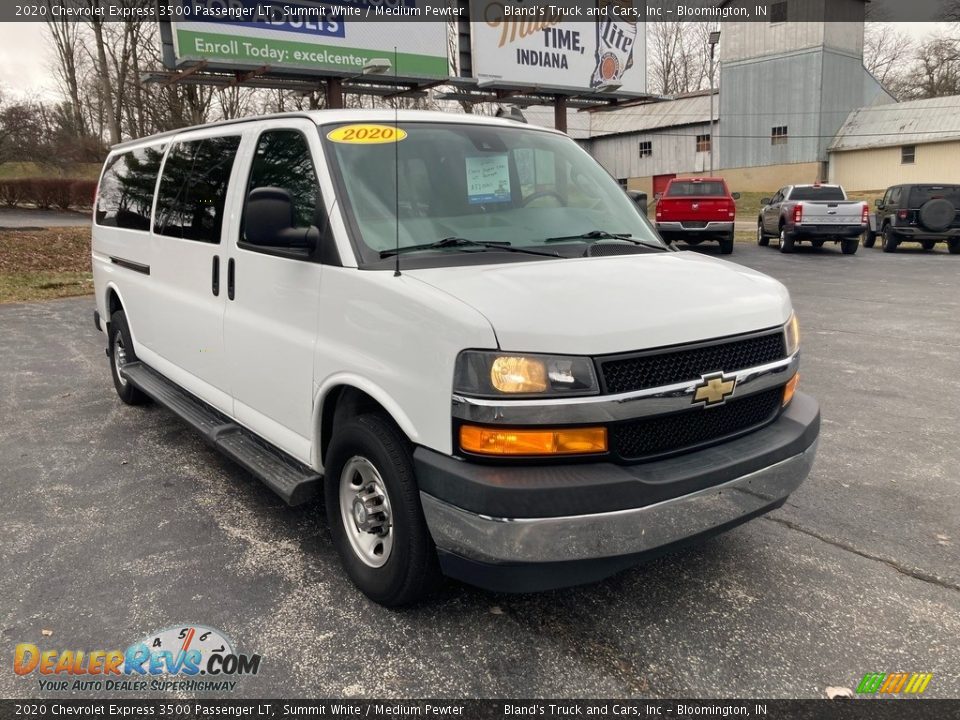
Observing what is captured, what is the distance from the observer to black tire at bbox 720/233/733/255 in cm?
1847

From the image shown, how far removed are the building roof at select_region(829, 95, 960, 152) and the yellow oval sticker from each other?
43477 millimetres

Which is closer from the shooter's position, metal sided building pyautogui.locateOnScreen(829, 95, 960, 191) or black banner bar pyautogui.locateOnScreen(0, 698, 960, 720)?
black banner bar pyautogui.locateOnScreen(0, 698, 960, 720)

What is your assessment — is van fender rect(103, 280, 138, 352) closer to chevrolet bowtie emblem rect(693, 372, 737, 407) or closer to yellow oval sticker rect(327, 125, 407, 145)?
yellow oval sticker rect(327, 125, 407, 145)

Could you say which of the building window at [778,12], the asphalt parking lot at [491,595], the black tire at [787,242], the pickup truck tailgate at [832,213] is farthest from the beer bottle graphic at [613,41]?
the building window at [778,12]

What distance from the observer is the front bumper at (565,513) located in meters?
2.48

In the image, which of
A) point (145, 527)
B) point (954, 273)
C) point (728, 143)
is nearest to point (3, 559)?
point (145, 527)

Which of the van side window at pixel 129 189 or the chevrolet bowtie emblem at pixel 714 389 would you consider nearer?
the chevrolet bowtie emblem at pixel 714 389

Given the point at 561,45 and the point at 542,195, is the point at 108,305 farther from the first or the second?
the point at 561,45

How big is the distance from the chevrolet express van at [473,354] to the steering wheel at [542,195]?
0.02 metres

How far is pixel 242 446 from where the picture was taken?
4000mm

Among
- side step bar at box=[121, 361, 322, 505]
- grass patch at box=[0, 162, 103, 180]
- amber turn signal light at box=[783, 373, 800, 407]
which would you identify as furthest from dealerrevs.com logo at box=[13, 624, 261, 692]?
grass patch at box=[0, 162, 103, 180]

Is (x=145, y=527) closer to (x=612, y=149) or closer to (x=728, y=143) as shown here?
(x=728, y=143)

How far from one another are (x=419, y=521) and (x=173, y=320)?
283 centimetres

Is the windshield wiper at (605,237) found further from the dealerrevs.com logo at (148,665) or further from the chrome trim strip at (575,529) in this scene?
the dealerrevs.com logo at (148,665)
